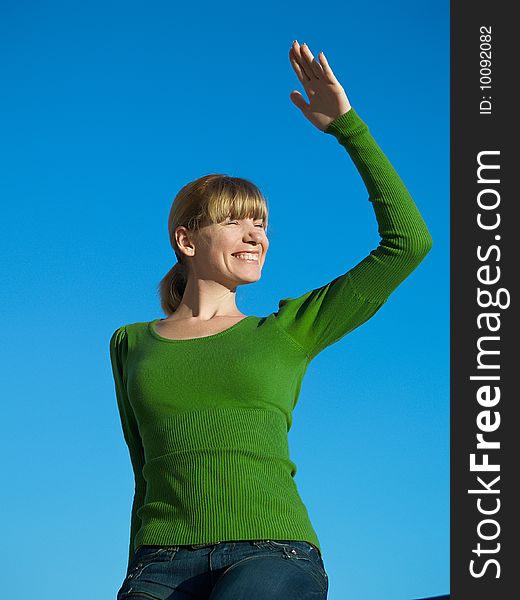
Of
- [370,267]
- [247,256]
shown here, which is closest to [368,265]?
[370,267]

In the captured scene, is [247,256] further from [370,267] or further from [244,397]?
[244,397]

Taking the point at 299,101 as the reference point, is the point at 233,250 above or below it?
below

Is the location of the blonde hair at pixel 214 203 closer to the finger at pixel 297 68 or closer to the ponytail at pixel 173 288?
the ponytail at pixel 173 288

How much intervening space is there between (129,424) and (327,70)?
50.9 inches

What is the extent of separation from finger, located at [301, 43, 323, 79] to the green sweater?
0.17 meters

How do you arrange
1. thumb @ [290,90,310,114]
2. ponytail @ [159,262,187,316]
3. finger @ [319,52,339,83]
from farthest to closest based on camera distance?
ponytail @ [159,262,187,316]
thumb @ [290,90,310,114]
finger @ [319,52,339,83]

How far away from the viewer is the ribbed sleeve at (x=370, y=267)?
270cm

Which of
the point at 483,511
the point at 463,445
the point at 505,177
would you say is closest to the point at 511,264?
the point at 505,177

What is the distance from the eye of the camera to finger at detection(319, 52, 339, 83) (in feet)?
9.18

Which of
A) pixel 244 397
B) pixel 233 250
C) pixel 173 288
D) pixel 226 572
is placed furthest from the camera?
pixel 173 288

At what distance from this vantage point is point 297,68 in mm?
2891

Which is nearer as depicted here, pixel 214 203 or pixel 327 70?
pixel 327 70

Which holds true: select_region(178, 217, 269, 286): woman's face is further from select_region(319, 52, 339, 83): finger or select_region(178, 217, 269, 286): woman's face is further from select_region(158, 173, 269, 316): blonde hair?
select_region(319, 52, 339, 83): finger

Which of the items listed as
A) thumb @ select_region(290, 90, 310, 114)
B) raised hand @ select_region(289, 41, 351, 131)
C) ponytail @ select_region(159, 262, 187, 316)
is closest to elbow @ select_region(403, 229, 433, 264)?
raised hand @ select_region(289, 41, 351, 131)
